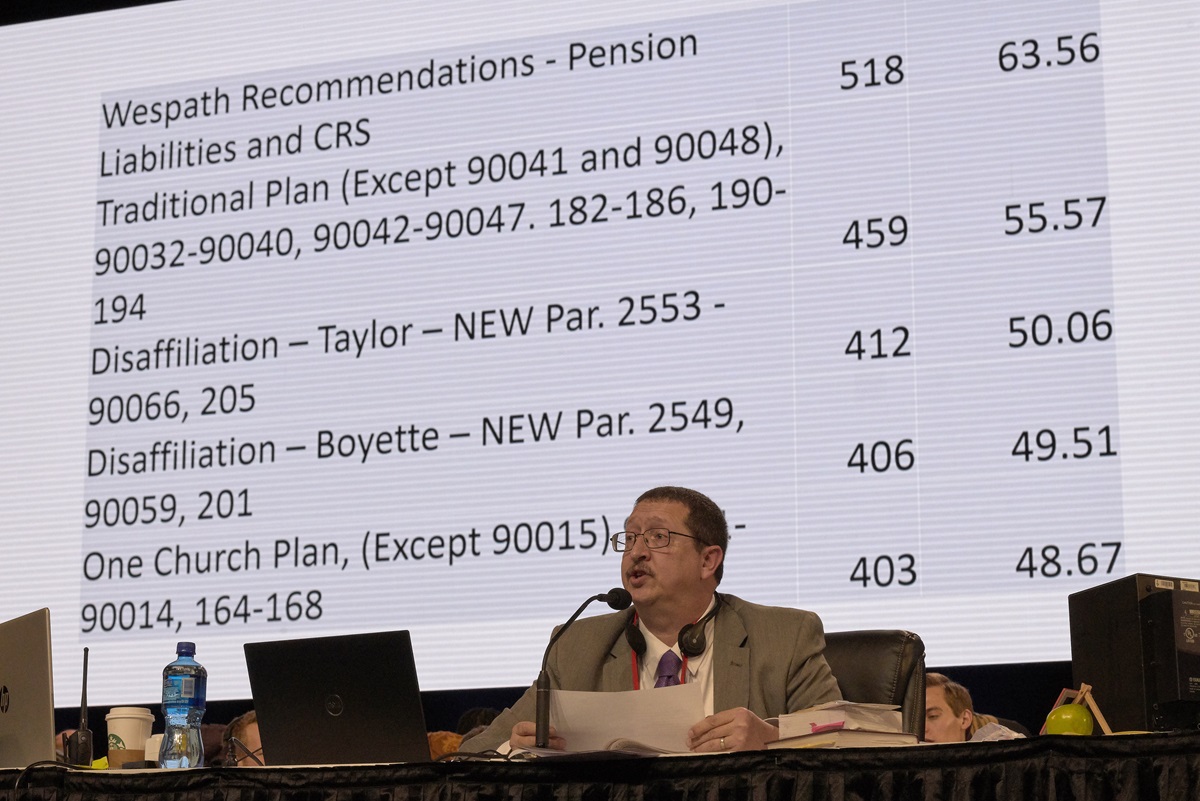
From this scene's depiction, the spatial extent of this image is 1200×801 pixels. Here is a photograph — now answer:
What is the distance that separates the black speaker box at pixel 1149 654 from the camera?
2369mm

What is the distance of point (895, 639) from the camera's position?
2.84m

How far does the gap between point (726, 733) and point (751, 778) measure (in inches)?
A: 8.8

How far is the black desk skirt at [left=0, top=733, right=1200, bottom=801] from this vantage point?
206 centimetres

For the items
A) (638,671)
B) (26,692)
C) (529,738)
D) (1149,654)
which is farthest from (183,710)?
(1149,654)

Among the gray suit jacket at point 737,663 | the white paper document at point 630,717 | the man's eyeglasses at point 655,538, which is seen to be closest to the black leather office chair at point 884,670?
the gray suit jacket at point 737,663

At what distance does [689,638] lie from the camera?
303 cm

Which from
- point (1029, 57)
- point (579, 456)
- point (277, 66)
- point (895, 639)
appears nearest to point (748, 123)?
point (1029, 57)

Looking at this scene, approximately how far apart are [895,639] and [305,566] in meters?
1.94

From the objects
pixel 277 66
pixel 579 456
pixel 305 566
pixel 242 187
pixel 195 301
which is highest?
pixel 277 66

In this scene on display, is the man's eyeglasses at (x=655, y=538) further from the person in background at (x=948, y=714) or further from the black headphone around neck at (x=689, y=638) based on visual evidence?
the person in background at (x=948, y=714)

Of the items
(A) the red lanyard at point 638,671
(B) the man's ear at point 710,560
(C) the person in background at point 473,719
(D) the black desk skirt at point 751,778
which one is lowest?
(C) the person in background at point 473,719

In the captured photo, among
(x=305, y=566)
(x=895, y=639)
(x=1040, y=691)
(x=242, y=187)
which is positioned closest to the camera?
(x=895, y=639)

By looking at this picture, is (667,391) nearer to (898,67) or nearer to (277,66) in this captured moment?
(898,67)

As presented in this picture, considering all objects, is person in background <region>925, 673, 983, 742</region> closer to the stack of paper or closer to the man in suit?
the man in suit
